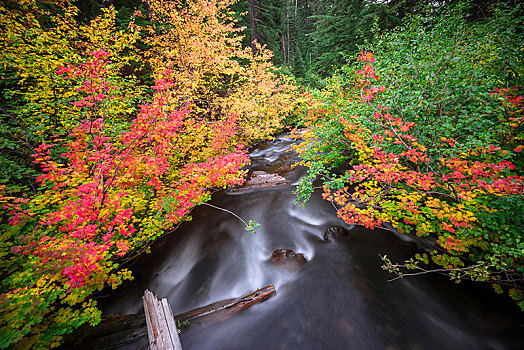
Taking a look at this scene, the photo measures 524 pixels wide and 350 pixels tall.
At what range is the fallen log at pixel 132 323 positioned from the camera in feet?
10.5

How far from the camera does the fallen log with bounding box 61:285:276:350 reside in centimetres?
320

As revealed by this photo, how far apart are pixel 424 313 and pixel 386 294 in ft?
2.10

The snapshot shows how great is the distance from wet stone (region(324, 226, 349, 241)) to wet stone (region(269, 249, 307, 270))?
1.04 metres

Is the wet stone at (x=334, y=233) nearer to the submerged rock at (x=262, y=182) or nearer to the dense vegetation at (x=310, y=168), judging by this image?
the dense vegetation at (x=310, y=168)

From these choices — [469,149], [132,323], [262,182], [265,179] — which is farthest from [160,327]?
[265,179]

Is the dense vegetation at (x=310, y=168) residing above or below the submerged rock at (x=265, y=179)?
above

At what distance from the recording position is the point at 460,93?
3.41 meters

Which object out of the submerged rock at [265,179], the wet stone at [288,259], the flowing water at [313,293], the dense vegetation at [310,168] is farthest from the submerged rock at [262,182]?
the wet stone at [288,259]

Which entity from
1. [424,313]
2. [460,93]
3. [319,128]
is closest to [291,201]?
[319,128]

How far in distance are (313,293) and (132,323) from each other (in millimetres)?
3828

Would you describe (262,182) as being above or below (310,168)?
below

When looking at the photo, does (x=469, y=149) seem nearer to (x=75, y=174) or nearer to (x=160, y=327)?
(x=160, y=327)

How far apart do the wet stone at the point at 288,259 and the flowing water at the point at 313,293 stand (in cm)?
15

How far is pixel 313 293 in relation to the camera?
13.4ft
